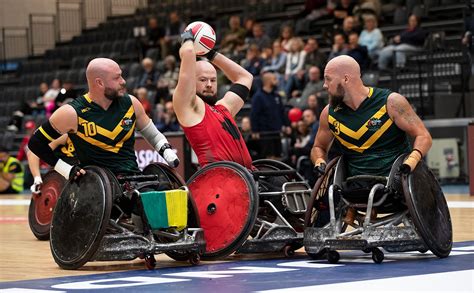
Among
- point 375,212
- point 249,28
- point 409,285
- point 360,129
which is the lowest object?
point 409,285

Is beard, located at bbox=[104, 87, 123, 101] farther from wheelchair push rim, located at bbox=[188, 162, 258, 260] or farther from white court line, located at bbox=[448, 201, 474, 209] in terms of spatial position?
white court line, located at bbox=[448, 201, 474, 209]

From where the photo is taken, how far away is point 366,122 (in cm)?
891

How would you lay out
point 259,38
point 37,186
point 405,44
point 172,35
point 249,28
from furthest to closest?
point 172,35, point 249,28, point 259,38, point 405,44, point 37,186

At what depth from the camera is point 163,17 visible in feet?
100

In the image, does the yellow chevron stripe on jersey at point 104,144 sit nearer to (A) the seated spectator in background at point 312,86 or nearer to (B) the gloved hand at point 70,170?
(B) the gloved hand at point 70,170

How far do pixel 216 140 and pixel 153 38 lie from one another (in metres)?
19.7

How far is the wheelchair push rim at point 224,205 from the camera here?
8883mm

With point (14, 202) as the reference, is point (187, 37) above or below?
above

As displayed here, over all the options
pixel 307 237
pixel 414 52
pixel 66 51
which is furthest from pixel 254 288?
pixel 66 51

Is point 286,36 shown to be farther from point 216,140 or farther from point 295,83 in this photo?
point 216,140

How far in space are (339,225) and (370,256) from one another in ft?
1.45

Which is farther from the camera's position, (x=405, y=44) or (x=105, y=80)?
(x=405, y=44)

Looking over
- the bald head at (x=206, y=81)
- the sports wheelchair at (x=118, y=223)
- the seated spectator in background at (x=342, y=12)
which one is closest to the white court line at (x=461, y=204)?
the bald head at (x=206, y=81)

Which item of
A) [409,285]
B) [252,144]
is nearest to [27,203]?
[252,144]
